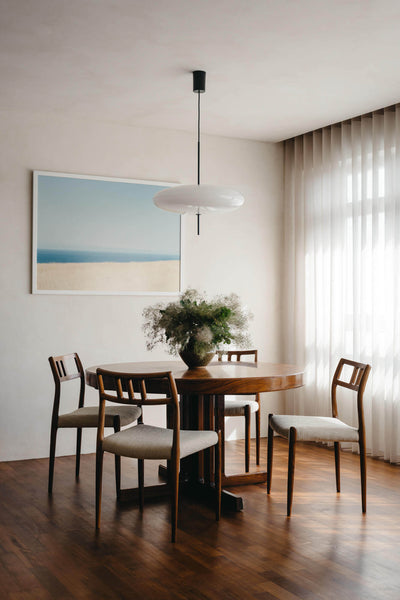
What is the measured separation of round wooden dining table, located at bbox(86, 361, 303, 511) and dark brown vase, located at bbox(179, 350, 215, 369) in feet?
0.13

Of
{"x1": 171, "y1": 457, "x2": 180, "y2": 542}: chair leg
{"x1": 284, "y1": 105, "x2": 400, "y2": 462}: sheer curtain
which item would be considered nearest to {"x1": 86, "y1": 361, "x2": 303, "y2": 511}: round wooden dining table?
{"x1": 171, "y1": 457, "x2": 180, "y2": 542}: chair leg

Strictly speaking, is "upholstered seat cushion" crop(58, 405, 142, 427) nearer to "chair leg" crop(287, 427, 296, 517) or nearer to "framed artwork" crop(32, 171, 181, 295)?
"chair leg" crop(287, 427, 296, 517)

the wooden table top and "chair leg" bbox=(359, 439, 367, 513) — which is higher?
the wooden table top

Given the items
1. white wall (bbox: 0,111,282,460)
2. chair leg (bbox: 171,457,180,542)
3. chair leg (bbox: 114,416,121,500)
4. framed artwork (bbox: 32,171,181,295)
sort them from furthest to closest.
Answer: framed artwork (bbox: 32,171,181,295) → white wall (bbox: 0,111,282,460) → chair leg (bbox: 114,416,121,500) → chair leg (bbox: 171,457,180,542)

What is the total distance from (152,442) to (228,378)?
1.82 ft

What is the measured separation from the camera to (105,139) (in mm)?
5469

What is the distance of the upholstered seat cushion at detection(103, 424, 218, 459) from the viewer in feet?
10.8

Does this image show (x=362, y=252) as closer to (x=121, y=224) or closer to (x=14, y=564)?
(x=121, y=224)

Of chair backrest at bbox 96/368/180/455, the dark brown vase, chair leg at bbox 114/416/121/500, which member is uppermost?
the dark brown vase

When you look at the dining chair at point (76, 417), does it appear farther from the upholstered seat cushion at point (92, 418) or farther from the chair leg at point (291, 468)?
the chair leg at point (291, 468)

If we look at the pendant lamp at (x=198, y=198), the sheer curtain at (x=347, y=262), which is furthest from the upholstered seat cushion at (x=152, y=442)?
the sheer curtain at (x=347, y=262)

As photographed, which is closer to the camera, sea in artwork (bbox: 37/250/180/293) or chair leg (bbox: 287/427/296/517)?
chair leg (bbox: 287/427/296/517)

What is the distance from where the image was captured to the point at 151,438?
3.40 metres

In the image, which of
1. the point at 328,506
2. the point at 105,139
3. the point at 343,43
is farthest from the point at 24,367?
the point at 343,43
